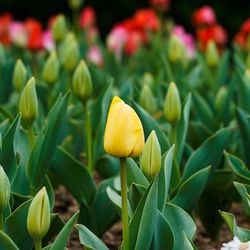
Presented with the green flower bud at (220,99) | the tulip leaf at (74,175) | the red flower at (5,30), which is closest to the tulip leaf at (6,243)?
the tulip leaf at (74,175)

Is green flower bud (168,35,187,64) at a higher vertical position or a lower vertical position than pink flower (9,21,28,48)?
higher

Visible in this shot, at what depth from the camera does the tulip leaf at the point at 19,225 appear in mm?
1684

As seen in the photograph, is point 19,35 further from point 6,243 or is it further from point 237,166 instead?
point 6,243

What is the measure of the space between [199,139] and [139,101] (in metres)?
0.23

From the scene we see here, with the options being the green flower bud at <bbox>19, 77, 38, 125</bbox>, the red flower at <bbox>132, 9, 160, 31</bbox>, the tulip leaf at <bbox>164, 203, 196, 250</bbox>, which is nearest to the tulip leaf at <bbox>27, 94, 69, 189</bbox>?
the green flower bud at <bbox>19, 77, 38, 125</bbox>

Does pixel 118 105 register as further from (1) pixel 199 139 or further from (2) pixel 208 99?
(2) pixel 208 99

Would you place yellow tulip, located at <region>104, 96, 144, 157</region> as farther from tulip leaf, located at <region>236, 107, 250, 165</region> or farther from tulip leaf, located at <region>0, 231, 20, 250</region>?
tulip leaf, located at <region>236, 107, 250, 165</region>

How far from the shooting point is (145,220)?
5.13 feet

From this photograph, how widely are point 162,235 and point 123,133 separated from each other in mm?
261

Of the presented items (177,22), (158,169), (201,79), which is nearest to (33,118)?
(158,169)

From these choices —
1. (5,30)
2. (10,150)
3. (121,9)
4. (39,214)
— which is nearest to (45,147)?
(10,150)

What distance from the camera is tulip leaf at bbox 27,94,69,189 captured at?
2.02 meters

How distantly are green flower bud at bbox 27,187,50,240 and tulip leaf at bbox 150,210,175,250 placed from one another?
0.75ft

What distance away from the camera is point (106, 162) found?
2318 mm
